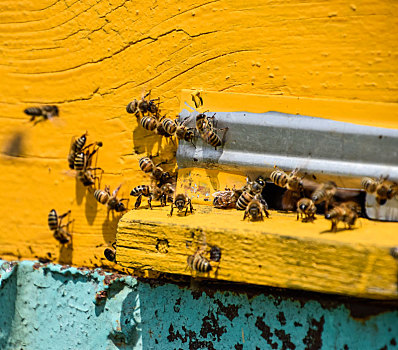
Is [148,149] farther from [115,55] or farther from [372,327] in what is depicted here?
[372,327]

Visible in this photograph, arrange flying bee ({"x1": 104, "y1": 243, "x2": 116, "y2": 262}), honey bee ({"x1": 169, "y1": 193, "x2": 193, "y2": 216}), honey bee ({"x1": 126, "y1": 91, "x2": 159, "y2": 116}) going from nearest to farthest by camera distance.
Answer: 1. honey bee ({"x1": 169, "y1": 193, "x2": 193, "y2": 216})
2. honey bee ({"x1": 126, "y1": 91, "x2": 159, "y2": 116})
3. flying bee ({"x1": 104, "y1": 243, "x2": 116, "y2": 262})

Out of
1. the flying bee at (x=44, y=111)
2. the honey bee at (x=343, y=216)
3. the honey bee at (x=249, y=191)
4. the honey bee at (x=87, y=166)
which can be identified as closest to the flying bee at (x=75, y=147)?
the honey bee at (x=87, y=166)

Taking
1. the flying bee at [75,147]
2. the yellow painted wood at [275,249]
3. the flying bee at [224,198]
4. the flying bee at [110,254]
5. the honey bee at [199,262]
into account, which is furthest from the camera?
the flying bee at [75,147]

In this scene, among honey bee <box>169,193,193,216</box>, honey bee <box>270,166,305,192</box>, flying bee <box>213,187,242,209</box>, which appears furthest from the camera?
flying bee <box>213,187,242,209</box>

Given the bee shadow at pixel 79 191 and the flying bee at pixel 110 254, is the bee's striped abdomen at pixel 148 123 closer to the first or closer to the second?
the bee shadow at pixel 79 191

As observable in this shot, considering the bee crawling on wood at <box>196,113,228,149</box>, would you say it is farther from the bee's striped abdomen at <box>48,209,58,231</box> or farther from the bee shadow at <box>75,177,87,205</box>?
the bee's striped abdomen at <box>48,209,58,231</box>

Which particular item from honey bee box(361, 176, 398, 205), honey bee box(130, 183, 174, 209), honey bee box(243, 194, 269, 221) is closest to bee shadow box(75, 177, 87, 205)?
honey bee box(130, 183, 174, 209)

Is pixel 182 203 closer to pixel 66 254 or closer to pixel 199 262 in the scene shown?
pixel 199 262
